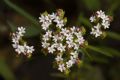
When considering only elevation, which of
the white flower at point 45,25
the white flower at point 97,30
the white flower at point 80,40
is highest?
the white flower at point 45,25

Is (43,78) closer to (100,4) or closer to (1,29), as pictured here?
(1,29)

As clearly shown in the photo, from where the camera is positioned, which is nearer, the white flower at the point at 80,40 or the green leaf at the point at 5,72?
the white flower at the point at 80,40

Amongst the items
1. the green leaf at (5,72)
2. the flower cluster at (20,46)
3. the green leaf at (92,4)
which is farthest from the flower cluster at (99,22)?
the green leaf at (5,72)

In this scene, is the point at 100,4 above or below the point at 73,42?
above

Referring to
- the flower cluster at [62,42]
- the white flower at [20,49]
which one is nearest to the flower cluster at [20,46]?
the white flower at [20,49]

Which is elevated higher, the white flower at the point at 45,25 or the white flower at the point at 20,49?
the white flower at the point at 45,25

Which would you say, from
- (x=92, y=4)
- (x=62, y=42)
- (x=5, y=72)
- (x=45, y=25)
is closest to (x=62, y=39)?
(x=62, y=42)

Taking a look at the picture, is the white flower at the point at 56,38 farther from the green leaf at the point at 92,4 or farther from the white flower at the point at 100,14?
the green leaf at the point at 92,4

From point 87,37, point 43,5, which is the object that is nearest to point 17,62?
point 43,5
